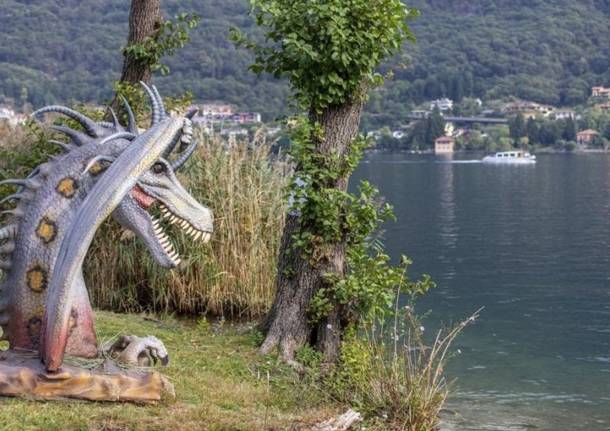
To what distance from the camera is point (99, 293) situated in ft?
37.7

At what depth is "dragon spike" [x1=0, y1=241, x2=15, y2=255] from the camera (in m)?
6.16

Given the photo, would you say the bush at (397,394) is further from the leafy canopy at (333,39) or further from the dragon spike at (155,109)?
the dragon spike at (155,109)

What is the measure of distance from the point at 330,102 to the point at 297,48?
529 millimetres

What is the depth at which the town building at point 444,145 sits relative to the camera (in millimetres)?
93125

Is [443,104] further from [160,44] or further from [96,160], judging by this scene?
[96,160]

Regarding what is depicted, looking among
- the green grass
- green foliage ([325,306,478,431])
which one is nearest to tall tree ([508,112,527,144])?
the green grass

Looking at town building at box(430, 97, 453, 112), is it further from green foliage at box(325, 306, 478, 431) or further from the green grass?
green foliage at box(325, 306, 478, 431)

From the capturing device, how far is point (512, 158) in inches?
3031

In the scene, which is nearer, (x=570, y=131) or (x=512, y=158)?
(x=512, y=158)

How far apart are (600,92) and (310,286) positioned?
96.7 metres

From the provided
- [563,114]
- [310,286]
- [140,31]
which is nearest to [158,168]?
[310,286]

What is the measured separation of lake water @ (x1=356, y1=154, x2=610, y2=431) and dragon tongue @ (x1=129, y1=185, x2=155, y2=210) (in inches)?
157

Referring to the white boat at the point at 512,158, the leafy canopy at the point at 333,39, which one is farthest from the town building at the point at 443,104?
the leafy canopy at the point at 333,39

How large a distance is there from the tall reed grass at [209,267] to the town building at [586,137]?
266 ft
